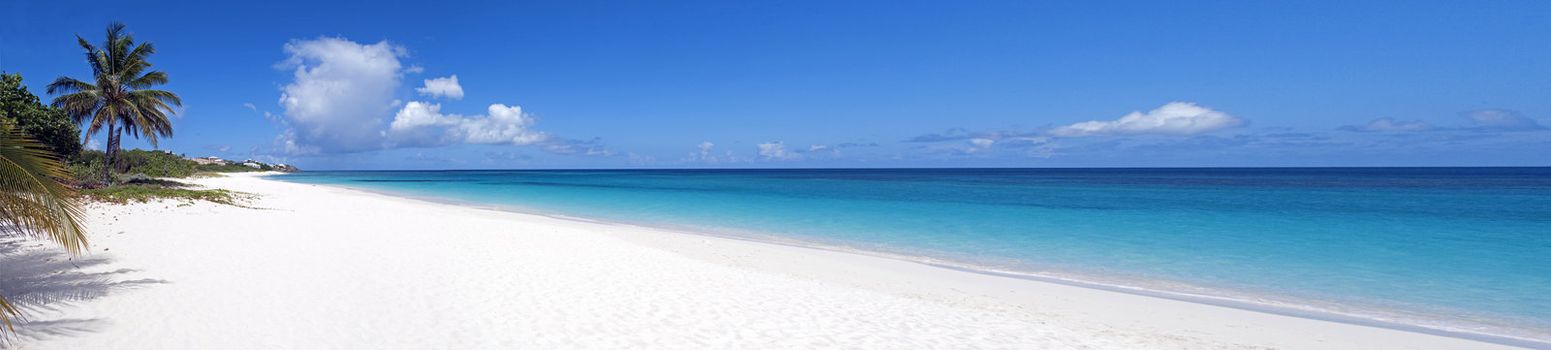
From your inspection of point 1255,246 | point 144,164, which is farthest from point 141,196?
point 144,164

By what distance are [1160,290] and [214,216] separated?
22.2m

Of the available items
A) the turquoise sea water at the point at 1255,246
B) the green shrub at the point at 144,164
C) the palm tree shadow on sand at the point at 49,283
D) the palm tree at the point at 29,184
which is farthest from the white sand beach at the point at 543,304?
the green shrub at the point at 144,164

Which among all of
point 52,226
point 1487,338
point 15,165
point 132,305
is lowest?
point 1487,338

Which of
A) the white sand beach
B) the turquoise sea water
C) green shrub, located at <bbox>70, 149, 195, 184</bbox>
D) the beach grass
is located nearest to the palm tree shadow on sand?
the white sand beach

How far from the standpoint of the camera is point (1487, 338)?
25.7 ft

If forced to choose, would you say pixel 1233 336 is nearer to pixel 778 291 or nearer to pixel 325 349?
pixel 778 291

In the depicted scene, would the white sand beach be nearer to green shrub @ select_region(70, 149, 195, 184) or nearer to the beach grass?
the beach grass

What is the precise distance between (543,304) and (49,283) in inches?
247

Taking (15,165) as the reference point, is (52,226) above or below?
below

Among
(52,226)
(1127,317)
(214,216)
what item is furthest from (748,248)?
(214,216)

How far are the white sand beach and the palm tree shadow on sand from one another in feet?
0.09

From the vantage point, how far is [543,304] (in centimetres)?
759

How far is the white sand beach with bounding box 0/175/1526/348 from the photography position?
6230 millimetres

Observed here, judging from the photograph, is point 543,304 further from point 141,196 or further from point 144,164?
point 144,164
